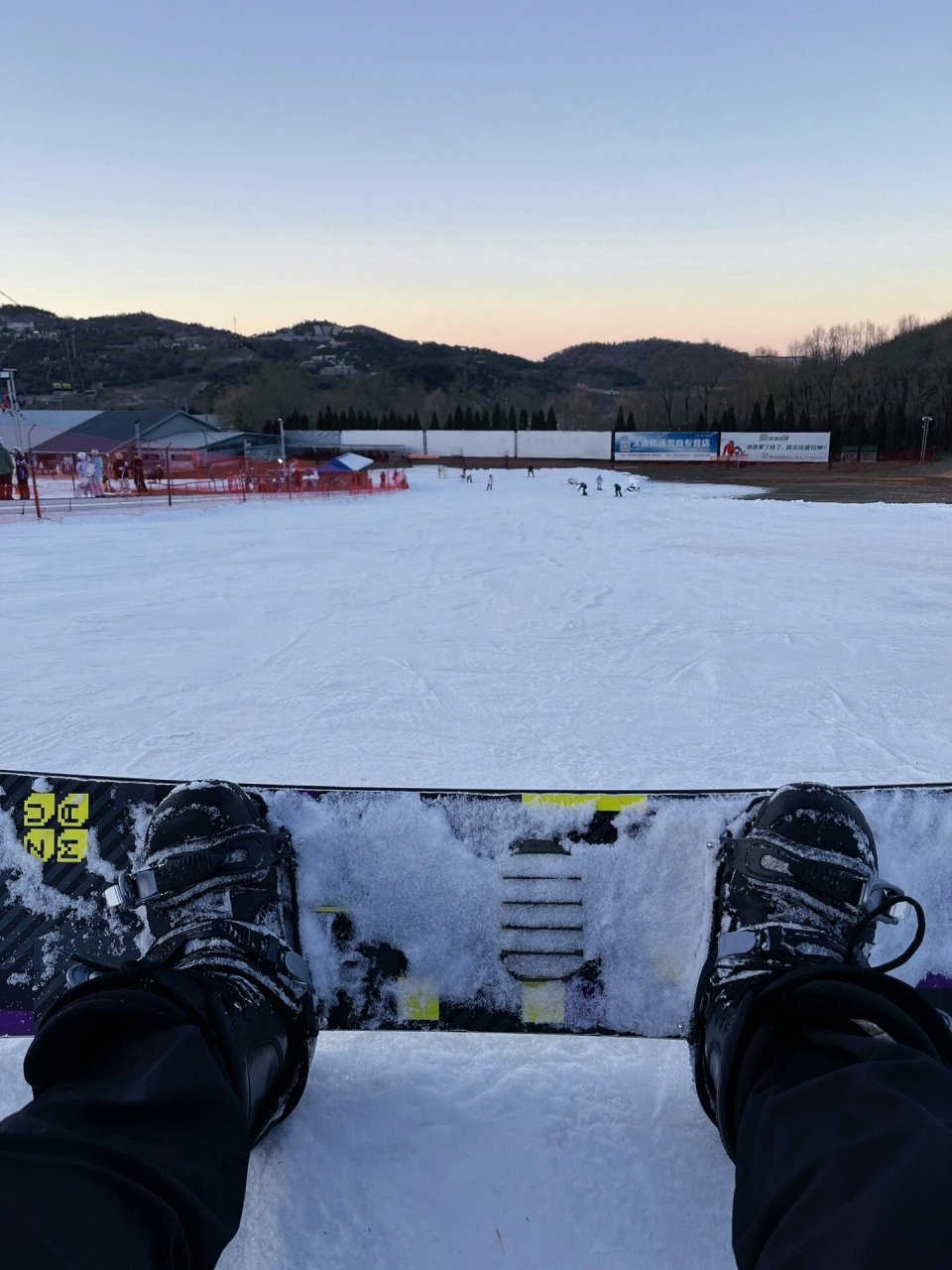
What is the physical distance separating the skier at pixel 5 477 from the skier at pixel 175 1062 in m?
19.8

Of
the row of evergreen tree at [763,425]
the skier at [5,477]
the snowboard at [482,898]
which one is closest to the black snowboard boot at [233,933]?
the snowboard at [482,898]

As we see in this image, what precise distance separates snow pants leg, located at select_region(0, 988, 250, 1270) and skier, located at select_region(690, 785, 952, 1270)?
0.70m

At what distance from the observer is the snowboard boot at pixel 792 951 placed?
1.14 m

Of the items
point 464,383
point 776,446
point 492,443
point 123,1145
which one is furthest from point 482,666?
point 464,383

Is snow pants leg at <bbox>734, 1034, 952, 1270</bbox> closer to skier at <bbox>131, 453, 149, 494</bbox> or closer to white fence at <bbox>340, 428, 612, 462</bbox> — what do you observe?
skier at <bbox>131, 453, 149, 494</bbox>

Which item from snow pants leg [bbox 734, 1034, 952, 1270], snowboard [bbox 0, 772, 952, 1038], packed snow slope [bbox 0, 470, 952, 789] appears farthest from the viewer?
packed snow slope [bbox 0, 470, 952, 789]

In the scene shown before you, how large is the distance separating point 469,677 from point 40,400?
99707 mm

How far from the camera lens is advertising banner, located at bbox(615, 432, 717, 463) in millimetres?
48241

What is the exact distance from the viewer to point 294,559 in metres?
9.67

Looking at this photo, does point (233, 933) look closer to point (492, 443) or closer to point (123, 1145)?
point (123, 1145)

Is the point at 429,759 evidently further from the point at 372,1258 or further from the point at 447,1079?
the point at 372,1258

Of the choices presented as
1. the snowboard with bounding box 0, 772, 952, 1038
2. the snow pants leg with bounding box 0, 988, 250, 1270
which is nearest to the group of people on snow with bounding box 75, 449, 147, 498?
the snowboard with bounding box 0, 772, 952, 1038

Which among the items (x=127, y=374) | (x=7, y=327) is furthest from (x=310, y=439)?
(x=7, y=327)

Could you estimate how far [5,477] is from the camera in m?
19.7
